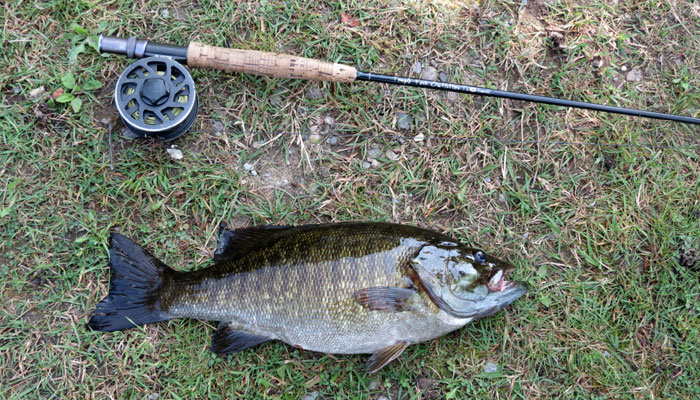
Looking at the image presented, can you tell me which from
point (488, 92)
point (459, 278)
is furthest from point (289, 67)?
point (459, 278)

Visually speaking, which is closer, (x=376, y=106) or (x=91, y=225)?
(x=91, y=225)

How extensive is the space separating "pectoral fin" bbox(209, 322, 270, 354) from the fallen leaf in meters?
2.20

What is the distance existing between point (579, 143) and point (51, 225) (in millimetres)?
3643

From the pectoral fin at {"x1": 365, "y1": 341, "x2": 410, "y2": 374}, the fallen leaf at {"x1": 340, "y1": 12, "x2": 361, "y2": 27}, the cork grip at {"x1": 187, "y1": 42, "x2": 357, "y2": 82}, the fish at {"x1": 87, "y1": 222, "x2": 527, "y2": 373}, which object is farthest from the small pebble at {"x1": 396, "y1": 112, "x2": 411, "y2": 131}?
the pectoral fin at {"x1": 365, "y1": 341, "x2": 410, "y2": 374}

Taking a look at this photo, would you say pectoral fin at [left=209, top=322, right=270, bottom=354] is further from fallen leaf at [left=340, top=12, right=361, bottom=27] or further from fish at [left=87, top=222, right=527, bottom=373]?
fallen leaf at [left=340, top=12, right=361, bottom=27]

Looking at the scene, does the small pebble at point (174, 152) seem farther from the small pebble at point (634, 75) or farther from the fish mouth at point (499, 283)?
the small pebble at point (634, 75)

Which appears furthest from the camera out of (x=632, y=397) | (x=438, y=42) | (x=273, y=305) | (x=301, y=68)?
(x=438, y=42)

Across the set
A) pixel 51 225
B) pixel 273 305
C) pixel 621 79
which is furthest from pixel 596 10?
pixel 51 225

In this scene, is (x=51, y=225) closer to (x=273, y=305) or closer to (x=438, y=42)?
(x=273, y=305)

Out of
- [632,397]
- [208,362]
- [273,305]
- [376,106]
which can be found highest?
[376,106]

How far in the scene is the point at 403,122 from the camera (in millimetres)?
3207

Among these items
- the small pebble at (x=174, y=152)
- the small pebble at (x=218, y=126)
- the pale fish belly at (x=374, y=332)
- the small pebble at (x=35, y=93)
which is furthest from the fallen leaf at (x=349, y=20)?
the small pebble at (x=35, y=93)

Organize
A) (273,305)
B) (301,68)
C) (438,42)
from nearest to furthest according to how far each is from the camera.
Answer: (273,305)
(301,68)
(438,42)

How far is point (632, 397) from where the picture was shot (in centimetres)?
307
